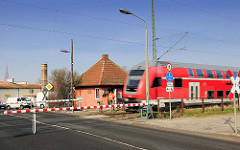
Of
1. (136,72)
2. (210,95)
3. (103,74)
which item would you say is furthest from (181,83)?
(103,74)

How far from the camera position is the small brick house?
92.4 ft

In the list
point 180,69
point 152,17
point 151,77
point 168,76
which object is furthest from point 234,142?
point 152,17

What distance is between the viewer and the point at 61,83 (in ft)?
104

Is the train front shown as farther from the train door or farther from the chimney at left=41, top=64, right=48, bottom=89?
the chimney at left=41, top=64, right=48, bottom=89

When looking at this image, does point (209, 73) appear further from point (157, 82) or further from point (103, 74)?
point (103, 74)

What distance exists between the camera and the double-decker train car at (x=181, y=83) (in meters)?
18.7

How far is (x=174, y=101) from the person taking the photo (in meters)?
19.8

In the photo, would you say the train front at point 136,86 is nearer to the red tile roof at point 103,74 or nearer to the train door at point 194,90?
the train door at point 194,90

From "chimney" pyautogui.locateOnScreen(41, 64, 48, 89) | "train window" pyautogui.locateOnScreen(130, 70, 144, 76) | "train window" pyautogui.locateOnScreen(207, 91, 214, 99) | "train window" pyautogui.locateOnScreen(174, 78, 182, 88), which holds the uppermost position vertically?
"chimney" pyautogui.locateOnScreen(41, 64, 48, 89)

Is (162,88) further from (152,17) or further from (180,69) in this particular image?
(152,17)

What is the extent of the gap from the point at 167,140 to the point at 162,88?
1037 centimetres

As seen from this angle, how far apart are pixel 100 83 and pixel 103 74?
194 cm

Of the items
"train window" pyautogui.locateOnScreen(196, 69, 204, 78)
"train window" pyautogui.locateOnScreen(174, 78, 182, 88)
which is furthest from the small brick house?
"train window" pyautogui.locateOnScreen(196, 69, 204, 78)

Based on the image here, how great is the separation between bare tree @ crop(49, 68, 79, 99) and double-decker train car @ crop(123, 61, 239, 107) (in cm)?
1339
